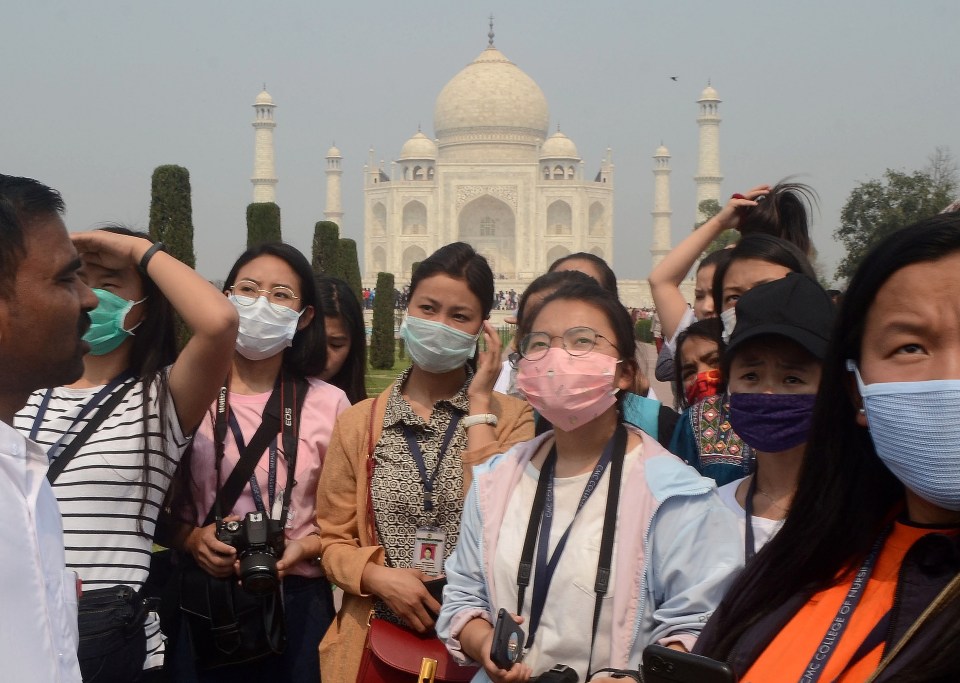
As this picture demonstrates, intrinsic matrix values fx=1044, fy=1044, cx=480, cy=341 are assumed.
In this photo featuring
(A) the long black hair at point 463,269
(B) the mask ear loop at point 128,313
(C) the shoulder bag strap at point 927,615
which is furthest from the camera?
(A) the long black hair at point 463,269

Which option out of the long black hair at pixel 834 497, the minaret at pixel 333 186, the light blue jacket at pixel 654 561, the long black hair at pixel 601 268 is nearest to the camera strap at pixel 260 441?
the light blue jacket at pixel 654 561

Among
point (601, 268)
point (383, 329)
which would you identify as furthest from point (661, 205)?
point (601, 268)

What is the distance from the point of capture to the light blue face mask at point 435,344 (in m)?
2.55

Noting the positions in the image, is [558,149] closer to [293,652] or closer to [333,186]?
[333,186]

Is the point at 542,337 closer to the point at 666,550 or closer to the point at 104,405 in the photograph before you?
the point at 666,550

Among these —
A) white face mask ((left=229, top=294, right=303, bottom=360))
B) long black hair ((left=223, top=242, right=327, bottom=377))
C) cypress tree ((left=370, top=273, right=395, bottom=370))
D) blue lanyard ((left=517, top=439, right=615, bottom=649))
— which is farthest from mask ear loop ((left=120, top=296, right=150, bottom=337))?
cypress tree ((left=370, top=273, right=395, bottom=370))

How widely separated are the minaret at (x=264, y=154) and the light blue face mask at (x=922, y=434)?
43089 millimetres

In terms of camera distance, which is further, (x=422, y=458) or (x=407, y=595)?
(x=422, y=458)

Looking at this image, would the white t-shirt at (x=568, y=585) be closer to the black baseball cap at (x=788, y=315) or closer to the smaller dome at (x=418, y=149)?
the black baseball cap at (x=788, y=315)

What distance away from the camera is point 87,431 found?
7.26 ft

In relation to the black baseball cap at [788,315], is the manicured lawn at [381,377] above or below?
below

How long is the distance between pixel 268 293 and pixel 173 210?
28.8 ft

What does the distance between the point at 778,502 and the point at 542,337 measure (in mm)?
550

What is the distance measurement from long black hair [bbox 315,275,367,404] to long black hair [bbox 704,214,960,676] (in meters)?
2.18
